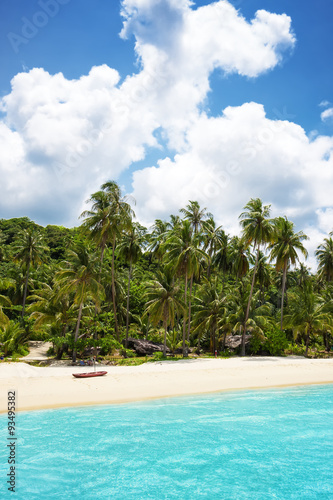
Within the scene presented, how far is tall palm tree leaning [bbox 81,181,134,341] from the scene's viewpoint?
31.4 m

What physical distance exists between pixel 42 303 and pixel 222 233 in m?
27.5

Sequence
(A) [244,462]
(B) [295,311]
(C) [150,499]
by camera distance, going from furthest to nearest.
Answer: (B) [295,311]
(A) [244,462]
(C) [150,499]

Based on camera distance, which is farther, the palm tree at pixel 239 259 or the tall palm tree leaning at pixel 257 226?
the palm tree at pixel 239 259

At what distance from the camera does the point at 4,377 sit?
17.8 meters

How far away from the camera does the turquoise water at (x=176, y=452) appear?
27.5 ft

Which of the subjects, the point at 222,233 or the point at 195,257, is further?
the point at 222,233

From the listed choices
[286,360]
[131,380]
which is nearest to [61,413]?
[131,380]

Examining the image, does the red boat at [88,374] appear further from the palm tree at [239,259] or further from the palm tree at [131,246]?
the palm tree at [239,259]

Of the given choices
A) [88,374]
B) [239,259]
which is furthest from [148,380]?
[239,259]

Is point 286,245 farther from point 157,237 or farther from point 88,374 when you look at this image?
point 88,374

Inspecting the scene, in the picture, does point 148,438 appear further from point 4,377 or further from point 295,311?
point 295,311

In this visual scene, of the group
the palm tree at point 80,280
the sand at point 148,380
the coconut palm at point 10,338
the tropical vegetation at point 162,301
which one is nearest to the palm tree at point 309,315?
the tropical vegetation at point 162,301

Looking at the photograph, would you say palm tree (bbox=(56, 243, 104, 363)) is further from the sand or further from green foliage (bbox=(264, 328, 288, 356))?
green foliage (bbox=(264, 328, 288, 356))

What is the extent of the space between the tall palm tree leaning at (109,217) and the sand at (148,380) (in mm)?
10843
